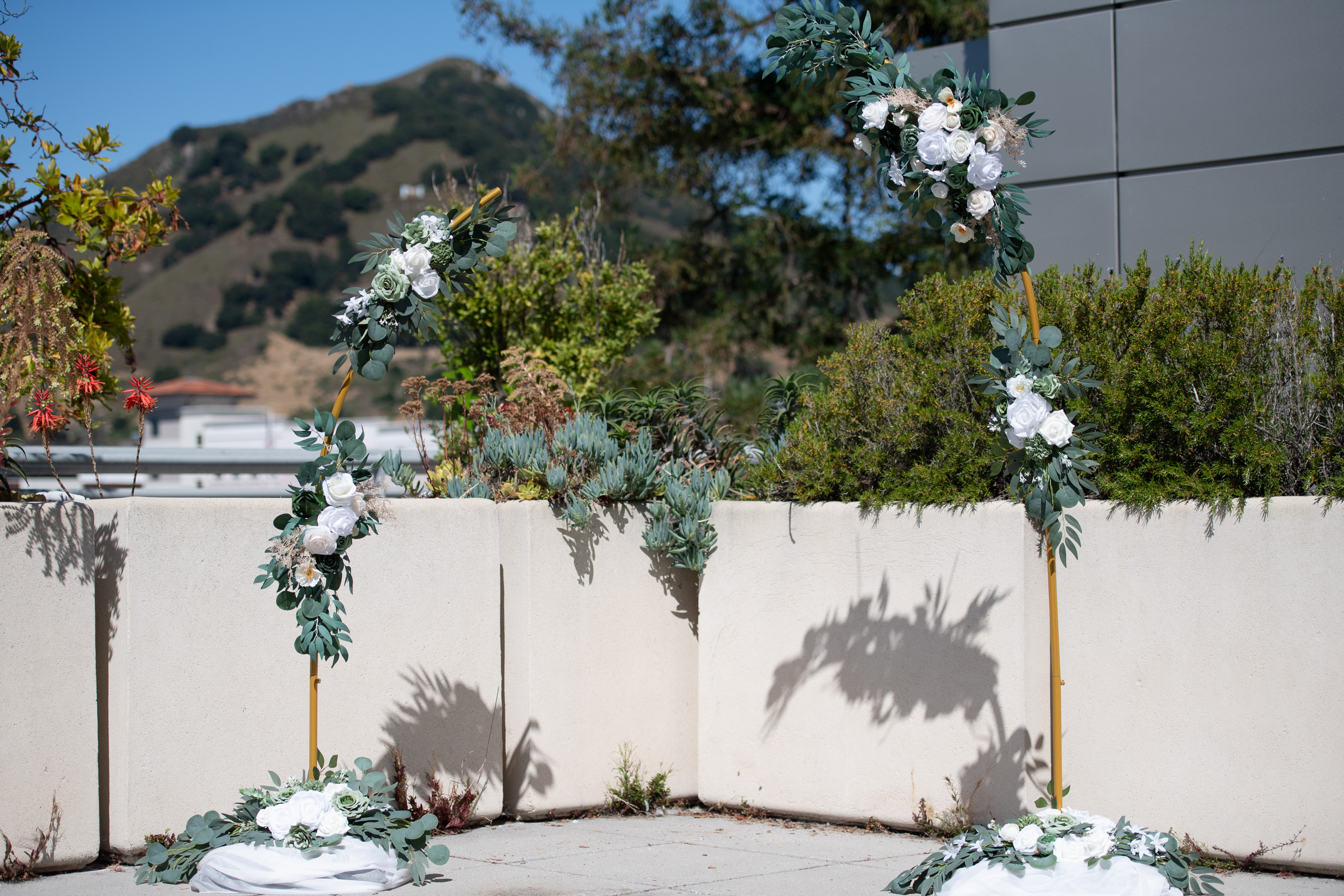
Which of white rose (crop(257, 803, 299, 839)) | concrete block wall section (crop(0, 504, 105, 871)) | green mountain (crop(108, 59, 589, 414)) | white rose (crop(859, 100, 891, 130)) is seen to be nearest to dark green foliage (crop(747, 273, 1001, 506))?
white rose (crop(859, 100, 891, 130))

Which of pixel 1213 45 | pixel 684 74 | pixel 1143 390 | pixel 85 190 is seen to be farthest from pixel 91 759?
pixel 684 74

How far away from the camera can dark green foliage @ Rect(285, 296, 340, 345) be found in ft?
242

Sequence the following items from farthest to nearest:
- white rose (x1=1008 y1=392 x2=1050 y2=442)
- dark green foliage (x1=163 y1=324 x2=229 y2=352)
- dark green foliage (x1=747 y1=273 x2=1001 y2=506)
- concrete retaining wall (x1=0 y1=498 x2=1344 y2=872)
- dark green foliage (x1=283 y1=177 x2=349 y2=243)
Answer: dark green foliage (x1=283 y1=177 x2=349 y2=243) < dark green foliage (x1=163 y1=324 x2=229 y2=352) < dark green foliage (x1=747 y1=273 x2=1001 y2=506) < concrete retaining wall (x1=0 y1=498 x2=1344 y2=872) < white rose (x1=1008 y1=392 x2=1050 y2=442)

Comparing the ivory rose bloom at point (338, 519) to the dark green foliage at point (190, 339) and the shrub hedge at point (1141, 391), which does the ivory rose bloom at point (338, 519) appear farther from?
the dark green foliage at point (190, 339)

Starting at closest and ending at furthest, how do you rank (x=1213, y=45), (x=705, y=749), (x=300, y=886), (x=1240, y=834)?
(x=300, y=886) < (x=1240, y=834) < (x=705, y=749) < (x=1213, y=45)

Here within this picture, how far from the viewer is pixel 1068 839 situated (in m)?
4.45

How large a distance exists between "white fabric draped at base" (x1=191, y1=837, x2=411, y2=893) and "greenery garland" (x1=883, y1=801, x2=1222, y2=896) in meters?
2.36

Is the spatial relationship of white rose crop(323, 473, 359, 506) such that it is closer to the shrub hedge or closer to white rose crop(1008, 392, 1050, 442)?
the shrub hedge

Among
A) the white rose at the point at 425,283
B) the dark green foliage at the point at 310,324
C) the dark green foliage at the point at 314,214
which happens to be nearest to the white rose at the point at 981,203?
the white rose at the point at 425,283

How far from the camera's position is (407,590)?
5914 mm

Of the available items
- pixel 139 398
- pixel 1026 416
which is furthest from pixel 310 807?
pixel 1026 416

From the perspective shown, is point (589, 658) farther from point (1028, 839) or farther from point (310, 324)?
point (310, 324)

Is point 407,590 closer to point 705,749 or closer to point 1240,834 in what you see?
point 705,749

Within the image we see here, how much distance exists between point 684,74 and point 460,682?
1071cm
